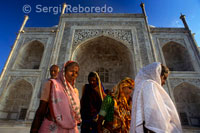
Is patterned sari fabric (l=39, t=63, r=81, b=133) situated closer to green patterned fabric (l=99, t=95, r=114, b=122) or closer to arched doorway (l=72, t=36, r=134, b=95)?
green patterned fabric (l=99, t=95, r=114, b=122)

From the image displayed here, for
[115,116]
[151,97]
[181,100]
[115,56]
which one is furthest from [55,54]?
[181,100]

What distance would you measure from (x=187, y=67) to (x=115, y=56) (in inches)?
174

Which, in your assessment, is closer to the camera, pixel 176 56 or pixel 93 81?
pixel 93 81

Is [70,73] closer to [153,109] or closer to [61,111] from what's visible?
[61,111]

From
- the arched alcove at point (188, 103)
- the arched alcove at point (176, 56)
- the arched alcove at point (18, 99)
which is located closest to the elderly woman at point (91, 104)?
the arched alcove at point (18, 99)

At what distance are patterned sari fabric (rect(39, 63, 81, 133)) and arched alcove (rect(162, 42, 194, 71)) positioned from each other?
26.1ft

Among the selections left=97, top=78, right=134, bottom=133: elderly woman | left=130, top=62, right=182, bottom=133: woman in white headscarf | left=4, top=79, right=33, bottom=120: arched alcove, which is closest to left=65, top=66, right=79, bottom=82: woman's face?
left=97, top=78, right=134, bottom=133: elderly woman

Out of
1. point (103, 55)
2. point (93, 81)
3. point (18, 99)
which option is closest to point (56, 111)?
point (93, 81)

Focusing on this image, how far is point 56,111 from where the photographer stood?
106cm

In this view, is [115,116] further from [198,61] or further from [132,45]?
[198,61]

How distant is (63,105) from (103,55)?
781cm

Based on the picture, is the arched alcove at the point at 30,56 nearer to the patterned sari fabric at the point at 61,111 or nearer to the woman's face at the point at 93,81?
the woman's face at the point at 93,81

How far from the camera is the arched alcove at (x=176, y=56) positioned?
7.24m

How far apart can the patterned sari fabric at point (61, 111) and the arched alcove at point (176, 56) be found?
314 inches
